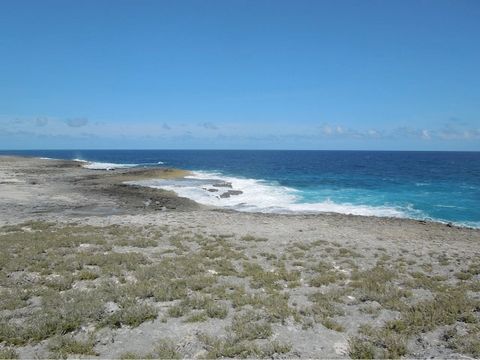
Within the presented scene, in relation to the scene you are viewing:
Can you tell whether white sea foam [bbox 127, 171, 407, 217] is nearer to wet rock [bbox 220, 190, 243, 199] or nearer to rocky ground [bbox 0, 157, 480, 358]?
wet rock [bbox 220, 190, 243, 199]

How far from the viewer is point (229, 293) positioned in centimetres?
1063

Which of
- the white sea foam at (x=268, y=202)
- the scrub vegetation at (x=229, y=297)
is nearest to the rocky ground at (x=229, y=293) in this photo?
the scrub vegetation at (x=229, y=297)

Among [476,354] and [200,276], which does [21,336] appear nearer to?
[200,276]

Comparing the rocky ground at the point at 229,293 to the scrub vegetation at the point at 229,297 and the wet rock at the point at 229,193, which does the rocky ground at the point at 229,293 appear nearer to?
the scrub vegetation at the point at 229,297

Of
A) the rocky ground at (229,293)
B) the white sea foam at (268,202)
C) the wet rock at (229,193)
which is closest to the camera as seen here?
the rocky ground at (229,293)

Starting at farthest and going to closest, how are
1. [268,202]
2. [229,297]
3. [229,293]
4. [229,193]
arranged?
[229,193] < [268,202] < [229,293] < [229,297]

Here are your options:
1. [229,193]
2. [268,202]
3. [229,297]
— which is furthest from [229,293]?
[229,193]

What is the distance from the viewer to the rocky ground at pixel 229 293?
774 centimetres

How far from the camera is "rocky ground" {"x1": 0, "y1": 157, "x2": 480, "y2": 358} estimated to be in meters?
7.74

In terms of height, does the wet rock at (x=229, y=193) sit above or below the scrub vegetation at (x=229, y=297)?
below

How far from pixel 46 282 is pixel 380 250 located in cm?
1344

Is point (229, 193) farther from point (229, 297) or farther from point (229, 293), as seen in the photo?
point (229, 297)

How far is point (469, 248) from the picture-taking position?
19.4m

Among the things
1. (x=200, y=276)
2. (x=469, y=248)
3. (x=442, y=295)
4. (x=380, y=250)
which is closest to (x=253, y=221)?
(x=380, y=250)
